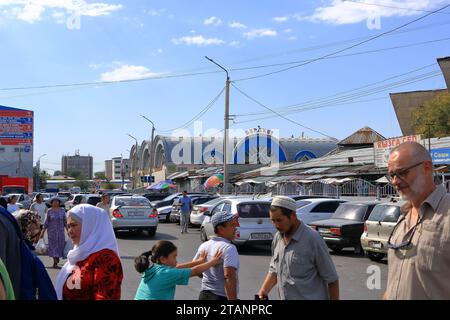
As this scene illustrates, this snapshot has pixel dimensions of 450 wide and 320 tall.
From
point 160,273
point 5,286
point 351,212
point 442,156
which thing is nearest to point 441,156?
point 442,156

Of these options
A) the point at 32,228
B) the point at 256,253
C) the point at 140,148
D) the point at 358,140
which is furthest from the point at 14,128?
the point at 32,228

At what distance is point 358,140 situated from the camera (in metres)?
54.0

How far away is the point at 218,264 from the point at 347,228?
1072 centimetres

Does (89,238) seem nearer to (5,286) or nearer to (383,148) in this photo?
(5,286)

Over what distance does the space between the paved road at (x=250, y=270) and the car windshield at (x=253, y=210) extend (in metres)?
1.06

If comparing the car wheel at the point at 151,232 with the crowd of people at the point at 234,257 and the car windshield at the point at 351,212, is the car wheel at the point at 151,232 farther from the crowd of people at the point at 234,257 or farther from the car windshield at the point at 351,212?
the crowd of people at the point at 234,257

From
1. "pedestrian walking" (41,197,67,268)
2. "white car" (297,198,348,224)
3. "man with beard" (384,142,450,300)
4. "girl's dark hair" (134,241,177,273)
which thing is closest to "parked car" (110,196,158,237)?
"white car" (297,198,348,224)

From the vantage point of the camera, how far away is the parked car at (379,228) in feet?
43.7

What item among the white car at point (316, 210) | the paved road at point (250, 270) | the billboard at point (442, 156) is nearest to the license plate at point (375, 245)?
the paved road at point (250, 270)

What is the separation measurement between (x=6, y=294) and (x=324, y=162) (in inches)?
1635

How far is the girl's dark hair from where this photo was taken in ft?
14.7

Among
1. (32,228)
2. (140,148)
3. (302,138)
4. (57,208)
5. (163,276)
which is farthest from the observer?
(140,148)

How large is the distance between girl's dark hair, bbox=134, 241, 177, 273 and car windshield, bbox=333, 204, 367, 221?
38.7 feet
